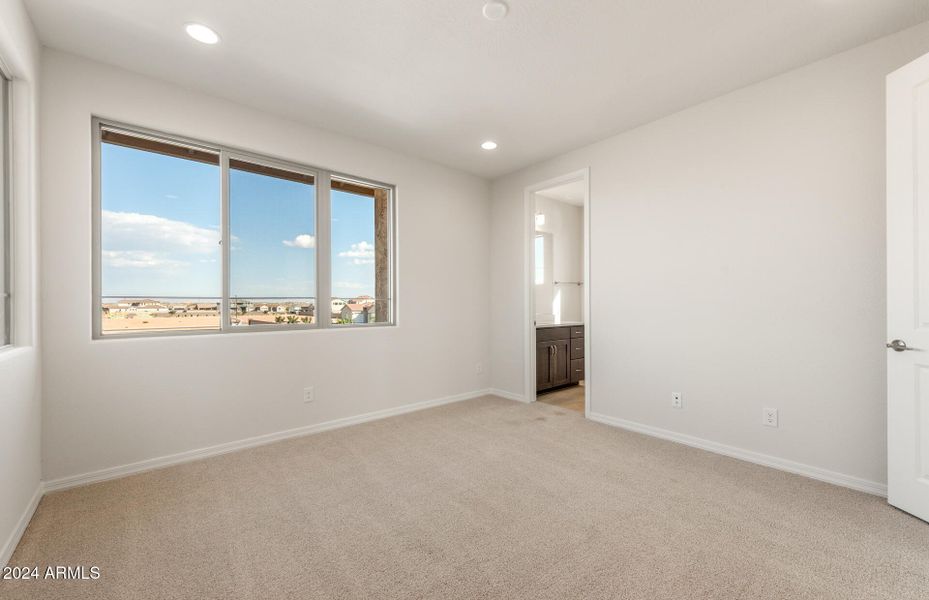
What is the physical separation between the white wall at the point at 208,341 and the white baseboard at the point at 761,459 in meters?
1.94

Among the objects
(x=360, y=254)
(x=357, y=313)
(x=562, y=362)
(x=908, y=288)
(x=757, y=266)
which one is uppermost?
(x=360, y=254)

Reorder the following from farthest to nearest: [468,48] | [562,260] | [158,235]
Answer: [562,260], [158,235], [468,48]

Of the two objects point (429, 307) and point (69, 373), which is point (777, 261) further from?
point (69, 373)

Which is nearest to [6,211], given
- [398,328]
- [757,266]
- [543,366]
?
[398,328]

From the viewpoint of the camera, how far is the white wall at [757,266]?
2398 millimetres

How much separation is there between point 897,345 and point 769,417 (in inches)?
34.5

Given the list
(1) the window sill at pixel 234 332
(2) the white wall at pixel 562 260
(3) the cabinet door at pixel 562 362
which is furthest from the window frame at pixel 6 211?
(2) the white wall at pixel 562 260

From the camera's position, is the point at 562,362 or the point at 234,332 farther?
the point at 562,362

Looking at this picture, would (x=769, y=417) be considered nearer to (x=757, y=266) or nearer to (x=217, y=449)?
(x=757, y=266)

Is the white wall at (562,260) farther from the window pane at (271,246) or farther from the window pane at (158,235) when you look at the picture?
the window pane at (158,235)

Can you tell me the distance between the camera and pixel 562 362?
5.24m

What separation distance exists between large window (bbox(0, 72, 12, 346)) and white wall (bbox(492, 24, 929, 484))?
3.94 m

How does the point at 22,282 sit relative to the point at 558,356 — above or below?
above

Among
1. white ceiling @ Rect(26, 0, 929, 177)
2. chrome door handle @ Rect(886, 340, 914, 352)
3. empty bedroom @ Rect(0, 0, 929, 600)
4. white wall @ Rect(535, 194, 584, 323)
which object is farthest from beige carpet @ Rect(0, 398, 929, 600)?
white wall @ Rect(535, 194, 584, 323)
